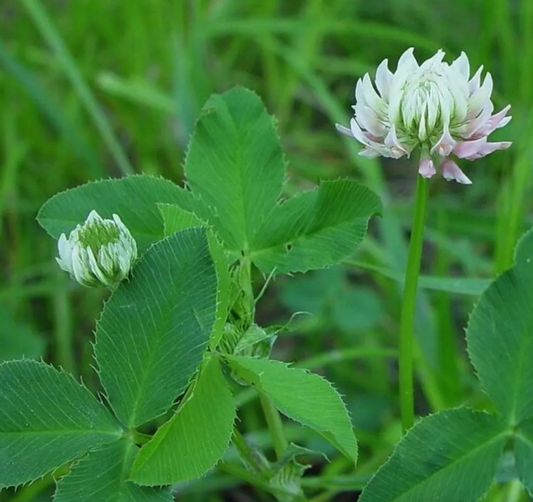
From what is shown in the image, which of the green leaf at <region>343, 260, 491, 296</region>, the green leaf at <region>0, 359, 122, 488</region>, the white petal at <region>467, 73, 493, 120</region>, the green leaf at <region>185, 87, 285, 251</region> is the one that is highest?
the white petal at <region>467, 73, 493, 120</region>

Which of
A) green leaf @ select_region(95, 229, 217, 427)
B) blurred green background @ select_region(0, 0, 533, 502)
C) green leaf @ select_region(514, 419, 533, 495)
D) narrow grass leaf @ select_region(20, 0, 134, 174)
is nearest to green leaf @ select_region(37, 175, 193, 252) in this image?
green leaf @ select_region(95, 229, 217, 427)

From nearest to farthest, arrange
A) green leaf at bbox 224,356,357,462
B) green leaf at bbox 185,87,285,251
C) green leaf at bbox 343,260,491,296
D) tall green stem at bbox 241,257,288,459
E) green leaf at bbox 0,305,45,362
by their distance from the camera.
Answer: green leaf at bbox 224,356,357,462 → tall green stem at bbox 241,257,288,459 → green leaf at bbox 185,87,285,251 → green leaf at bbox 343,260,491,296 → green leaf at bbox 0,305,45,362

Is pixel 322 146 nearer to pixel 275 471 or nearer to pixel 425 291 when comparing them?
pixel 425 291

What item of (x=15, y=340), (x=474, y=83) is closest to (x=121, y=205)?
(x=474, y=83)

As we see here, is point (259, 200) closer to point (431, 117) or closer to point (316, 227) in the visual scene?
point (316, 227)

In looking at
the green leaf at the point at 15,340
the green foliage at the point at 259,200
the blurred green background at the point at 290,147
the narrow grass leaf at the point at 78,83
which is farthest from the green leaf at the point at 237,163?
the narrow grass leaf at the point at 78,83

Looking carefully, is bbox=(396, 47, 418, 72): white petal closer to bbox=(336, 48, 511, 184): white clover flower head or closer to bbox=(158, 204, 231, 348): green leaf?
bbox=(336, 48, 511, 184): white clover flower head
